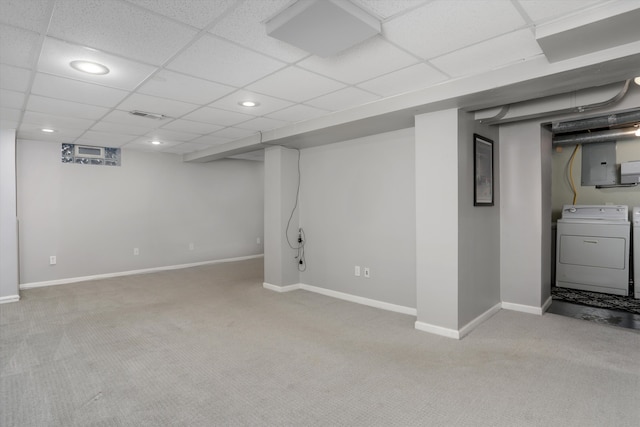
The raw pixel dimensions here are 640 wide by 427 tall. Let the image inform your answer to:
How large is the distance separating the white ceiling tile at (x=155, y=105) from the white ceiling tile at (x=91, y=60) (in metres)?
0.31

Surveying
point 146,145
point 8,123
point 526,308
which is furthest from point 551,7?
point 146,145

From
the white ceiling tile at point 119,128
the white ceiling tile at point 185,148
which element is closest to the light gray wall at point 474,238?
the white ceiling tile at point 119,128

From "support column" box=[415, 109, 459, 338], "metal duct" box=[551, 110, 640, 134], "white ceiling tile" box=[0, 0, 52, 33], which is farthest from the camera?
"metal duct" box=[551, 110, 640, 134]

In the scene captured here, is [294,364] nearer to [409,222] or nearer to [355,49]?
[409,222]

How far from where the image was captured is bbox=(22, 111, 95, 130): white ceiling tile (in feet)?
13.1

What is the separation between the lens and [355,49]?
2.33 metres

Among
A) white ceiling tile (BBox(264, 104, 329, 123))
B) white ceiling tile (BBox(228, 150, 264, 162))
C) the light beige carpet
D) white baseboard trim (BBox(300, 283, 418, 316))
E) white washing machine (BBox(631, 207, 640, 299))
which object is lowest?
the light beige carpet

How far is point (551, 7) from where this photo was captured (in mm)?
1846

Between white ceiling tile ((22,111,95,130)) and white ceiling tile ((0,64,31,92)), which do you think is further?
white ceiling tile ((22,111,95,130))

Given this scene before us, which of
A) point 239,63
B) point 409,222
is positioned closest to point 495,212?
point 409,222

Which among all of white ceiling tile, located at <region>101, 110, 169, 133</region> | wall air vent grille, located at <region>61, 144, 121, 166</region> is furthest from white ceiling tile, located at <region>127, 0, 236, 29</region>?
wall air vent grille, located at <region>61, 144, 121, 166</region>

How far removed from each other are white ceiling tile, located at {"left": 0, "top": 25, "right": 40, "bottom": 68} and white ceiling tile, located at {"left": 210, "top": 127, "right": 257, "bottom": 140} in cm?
237

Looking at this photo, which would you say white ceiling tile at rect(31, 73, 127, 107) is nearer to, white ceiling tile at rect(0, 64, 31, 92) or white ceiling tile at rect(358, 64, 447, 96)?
white ceiling tile at rect(0, 64, 31, 92)

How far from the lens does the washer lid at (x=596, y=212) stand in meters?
4.89
